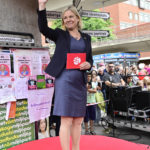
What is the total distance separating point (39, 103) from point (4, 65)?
78 centimetres

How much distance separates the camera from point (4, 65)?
285 cm

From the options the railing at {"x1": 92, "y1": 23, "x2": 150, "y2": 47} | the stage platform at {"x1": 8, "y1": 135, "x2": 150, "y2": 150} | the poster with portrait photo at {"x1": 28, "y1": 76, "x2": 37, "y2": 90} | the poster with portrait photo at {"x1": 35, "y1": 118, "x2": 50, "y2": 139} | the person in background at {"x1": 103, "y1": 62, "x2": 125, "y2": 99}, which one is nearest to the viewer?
the stage platform at {"x1": 8, "y1": 135, "x2": 150, "y2": 150}

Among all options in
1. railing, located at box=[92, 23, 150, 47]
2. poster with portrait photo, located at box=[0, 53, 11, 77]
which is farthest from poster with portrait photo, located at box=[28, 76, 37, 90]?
railing, located at box=[92, 23, 150, 47]

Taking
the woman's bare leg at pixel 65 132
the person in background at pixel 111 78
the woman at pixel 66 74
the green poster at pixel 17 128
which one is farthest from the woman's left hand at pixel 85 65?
the person in background at pixel 111 78

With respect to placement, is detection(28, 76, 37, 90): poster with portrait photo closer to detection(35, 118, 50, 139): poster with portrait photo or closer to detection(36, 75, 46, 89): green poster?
detection(36, 75, 46, 89): green poster

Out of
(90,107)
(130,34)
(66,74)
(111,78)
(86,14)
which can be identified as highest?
(130,34)

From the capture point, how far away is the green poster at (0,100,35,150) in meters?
2.90

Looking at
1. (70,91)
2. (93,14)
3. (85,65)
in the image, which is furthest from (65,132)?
(93,14)

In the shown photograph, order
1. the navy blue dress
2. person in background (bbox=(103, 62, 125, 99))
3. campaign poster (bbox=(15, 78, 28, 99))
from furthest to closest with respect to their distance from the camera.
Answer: person in background (bbox=(103, 62, 125, 99))
campaign poster (bbox=(15, 78, 28, 99))
the navy blue dress

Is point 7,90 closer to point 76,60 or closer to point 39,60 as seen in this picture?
point 39,60

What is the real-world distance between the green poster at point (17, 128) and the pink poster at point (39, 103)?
3.0 inches

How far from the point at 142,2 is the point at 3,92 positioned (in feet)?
163

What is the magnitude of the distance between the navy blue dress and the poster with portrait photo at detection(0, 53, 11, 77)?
1.01 metres

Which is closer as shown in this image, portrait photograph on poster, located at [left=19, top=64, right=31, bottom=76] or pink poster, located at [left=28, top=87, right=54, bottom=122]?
portrait photograph on poster, located at [left=19, top=64, right=31, bottom=76]
